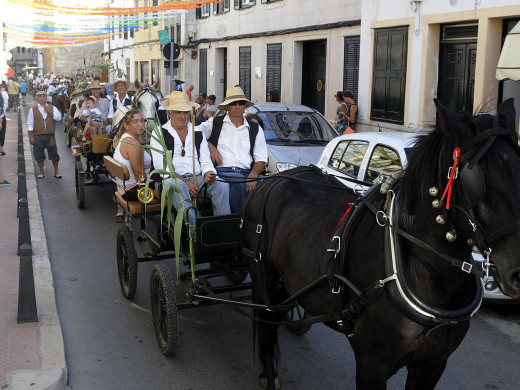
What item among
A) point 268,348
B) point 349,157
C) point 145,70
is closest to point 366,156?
point 349,157

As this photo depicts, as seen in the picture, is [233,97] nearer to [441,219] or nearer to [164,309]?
Result: [164,309]

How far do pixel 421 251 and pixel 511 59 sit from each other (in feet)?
29.5

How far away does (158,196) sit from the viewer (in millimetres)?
6590

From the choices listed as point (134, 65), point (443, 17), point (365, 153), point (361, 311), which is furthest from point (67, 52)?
point (361, 311)

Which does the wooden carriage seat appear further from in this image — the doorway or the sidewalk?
the doorway

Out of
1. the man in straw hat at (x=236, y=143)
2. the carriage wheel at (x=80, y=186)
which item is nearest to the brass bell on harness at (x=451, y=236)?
the man in straw hat at (x=236, y=143)

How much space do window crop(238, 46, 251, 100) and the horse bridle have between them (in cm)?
2374

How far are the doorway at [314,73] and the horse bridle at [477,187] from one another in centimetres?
1842

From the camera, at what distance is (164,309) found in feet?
18.5

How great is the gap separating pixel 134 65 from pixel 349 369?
1726 inches

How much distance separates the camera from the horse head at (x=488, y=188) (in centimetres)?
286

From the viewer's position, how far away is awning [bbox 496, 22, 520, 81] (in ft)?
36.2

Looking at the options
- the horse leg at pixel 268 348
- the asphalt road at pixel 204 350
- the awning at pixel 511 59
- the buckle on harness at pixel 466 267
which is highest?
the awning at pixel 511 59

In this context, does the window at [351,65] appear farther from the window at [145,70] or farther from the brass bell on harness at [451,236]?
the window at [145,70]
